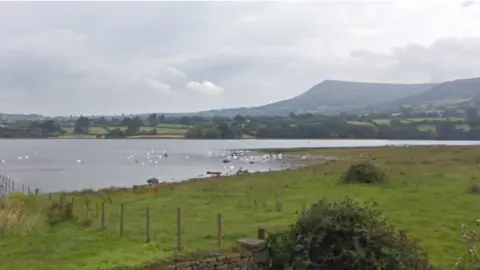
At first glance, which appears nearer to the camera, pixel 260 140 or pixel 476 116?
pixel 476 116

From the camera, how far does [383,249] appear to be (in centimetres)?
730

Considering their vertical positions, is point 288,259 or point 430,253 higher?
point 288,259

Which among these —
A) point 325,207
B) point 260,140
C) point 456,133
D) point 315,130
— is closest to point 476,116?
point 456,133

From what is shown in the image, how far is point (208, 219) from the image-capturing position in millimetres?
20984

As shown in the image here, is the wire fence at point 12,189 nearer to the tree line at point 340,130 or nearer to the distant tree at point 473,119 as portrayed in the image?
the tree line at point 340,130

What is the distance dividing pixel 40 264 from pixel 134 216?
29.3 ft

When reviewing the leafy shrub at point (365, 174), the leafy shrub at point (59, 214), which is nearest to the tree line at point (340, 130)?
the leafy shrub at point (365, 174)

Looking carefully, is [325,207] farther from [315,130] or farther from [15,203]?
[315,130]

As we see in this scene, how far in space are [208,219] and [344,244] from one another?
1391 centimetres

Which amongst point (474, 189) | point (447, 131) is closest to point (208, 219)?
point (474, 189)

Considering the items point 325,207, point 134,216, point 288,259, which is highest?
point 325,207

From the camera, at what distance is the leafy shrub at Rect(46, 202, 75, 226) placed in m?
20.9

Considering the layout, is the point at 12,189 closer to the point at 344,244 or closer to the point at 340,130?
the point at 344,244

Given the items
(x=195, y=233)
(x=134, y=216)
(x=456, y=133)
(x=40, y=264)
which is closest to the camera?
(x=40, y=264)
